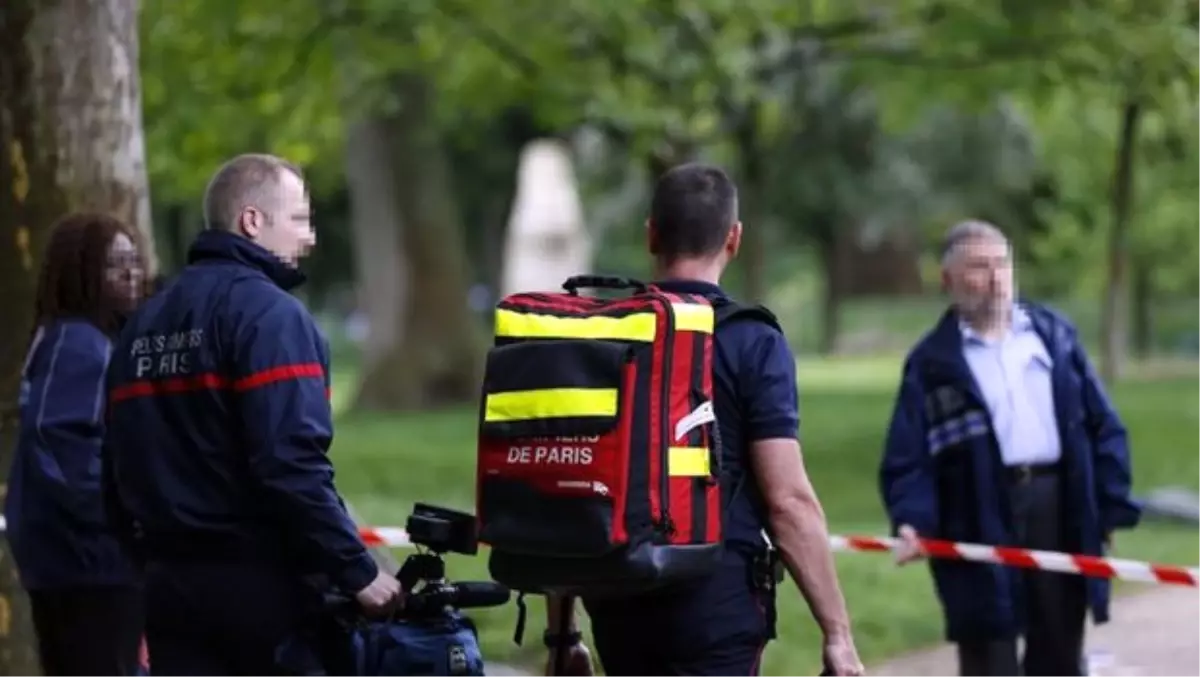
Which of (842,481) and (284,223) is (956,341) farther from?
(842,481)

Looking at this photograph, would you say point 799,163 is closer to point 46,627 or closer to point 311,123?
point 311,123

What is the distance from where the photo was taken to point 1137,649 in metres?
9.76

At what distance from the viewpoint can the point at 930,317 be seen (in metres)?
61.2

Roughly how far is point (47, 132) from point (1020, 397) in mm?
3558

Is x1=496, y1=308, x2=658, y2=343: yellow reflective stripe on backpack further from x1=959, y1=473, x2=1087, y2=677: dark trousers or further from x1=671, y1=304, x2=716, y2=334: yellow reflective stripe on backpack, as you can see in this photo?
x1=959, y1=473, x2=1087, y2=677: dark trousers

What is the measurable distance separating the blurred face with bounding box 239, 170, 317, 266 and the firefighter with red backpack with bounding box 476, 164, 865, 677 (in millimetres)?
497

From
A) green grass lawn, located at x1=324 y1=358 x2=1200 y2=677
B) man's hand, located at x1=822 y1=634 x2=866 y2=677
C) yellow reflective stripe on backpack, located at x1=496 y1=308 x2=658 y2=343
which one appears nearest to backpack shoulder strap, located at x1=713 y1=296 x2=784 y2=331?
yellow reflective stripe on backpack, located at x1=496 y1=308 x2=658 y2=343

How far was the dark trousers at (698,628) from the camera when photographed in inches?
175

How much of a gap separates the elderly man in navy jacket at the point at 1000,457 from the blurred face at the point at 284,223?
8.87ft

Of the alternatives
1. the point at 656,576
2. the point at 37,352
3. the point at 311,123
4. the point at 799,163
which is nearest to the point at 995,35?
the point at 311,123

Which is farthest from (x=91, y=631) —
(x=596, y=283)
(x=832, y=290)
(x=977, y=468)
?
(x=832, y=290)

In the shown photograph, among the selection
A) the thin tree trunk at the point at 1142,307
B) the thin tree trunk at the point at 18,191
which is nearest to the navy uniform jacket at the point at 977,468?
the thin tree trunk at the point at 18,191

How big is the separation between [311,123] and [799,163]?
48.6 feet

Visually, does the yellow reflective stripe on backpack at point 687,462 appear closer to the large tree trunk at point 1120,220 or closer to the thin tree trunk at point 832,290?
the large tree trunk at point 1120,220
